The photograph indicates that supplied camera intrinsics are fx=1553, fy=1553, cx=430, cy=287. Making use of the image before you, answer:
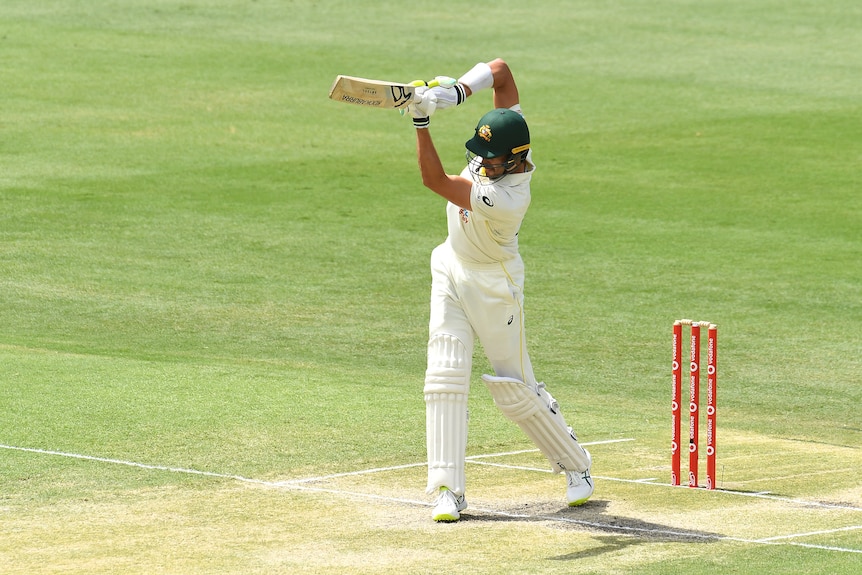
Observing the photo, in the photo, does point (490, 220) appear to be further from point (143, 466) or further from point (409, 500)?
point (143, 466)

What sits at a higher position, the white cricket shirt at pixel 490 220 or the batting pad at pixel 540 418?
the white cricket shirt at pixel 490 220

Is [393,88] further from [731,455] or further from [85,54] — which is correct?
[85,54]

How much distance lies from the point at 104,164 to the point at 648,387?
1093 centimetres

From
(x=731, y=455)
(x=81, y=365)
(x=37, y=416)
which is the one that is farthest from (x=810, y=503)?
(x=81, y=365)

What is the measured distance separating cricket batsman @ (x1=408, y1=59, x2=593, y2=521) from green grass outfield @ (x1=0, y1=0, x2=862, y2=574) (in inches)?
13.5

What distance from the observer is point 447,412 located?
824cm

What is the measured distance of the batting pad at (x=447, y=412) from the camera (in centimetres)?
817

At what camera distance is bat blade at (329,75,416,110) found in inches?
312

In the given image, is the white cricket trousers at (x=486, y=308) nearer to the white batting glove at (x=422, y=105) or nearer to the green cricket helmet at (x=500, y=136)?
the green cricket helmet at (x=500, y=136)

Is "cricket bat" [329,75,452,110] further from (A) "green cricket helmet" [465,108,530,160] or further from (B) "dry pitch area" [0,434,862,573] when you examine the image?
(B) "dry pitch area" [0,434,862,573]

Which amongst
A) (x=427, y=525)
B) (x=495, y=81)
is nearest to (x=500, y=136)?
(x=495, y=81)

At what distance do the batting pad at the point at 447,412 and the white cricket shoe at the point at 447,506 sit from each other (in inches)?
1.8

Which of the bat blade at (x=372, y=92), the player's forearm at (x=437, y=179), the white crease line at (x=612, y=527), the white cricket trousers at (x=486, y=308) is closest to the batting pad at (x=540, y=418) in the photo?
the white cricket trousers at (x=486, y=308)

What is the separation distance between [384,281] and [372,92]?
8212 mm
